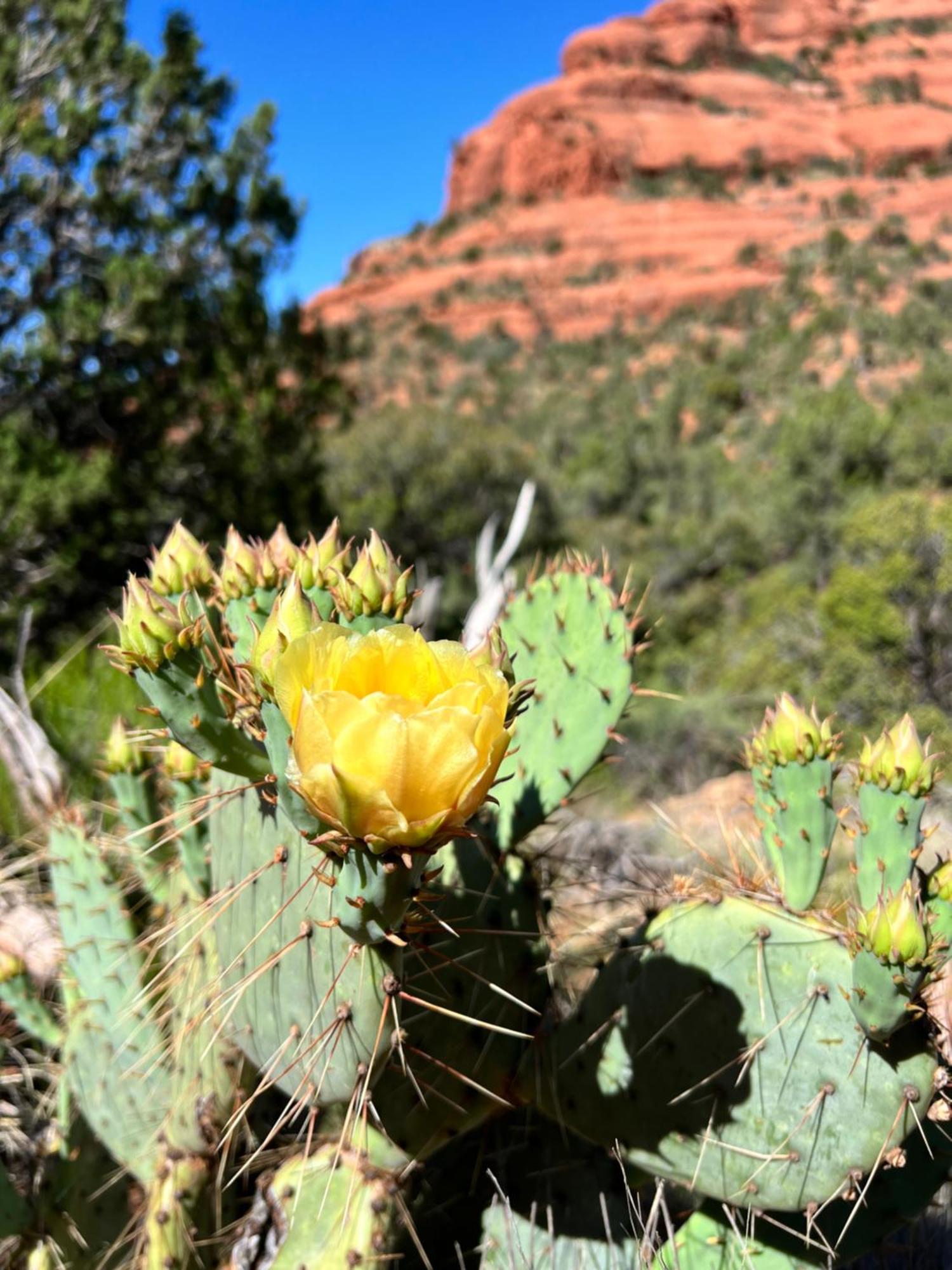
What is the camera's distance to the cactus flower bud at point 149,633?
104 cm

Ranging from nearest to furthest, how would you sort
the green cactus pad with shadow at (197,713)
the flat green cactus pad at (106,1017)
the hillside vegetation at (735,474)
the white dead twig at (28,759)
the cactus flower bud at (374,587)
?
the cactus flower bud at (374,587)
the green cactus pad with shadow at (197,713)
the flat green cactus pad at (106,1017)
the white dead twig at (28,759)
the hillside vegetation at (735,474)

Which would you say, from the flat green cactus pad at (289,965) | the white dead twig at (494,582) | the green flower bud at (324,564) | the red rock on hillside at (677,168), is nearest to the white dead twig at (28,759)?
the white dead twig at (494,582)

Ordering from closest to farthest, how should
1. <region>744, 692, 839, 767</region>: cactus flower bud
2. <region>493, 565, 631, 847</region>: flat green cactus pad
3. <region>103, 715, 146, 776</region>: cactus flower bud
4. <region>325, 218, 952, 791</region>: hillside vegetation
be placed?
<region>744, 692, 839, 767</region>: cactus flower bud, <region>493, 565, 631, 847</region>: flat green cactus pad, <region>103, 715, 146, 776</region>: cactus flower bud, <region>325, 218, 952, 791</region>: hillside vegetation

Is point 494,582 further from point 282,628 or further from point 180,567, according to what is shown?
point 282,628

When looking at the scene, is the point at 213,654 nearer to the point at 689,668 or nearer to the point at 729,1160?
the point at 729,1160

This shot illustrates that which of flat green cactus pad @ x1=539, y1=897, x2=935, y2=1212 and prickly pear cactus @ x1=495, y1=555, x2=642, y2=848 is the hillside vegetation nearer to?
prickly pear cactus @ x1=495, y1=555, x2=642, y2=848

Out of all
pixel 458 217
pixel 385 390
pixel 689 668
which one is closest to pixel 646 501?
pixel 689 668

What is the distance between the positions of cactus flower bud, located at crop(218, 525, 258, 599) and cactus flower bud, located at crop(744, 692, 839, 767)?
2.37ft

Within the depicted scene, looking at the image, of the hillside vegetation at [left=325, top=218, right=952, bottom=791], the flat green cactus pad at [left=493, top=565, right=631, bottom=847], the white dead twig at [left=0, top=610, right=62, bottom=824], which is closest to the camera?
the flat green cactus pad at [left=493, top=565, right=631, bottom=847]

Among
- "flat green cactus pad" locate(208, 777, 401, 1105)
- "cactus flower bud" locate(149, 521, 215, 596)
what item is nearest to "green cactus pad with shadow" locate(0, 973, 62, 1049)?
"flat green cactus pad" locate(208, 777, 401, 1105)

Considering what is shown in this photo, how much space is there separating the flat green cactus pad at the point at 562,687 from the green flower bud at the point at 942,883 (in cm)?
48

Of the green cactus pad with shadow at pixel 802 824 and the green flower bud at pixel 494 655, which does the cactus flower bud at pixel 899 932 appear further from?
the green flower bud at pixel 494 655

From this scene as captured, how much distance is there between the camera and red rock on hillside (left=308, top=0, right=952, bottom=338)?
34406 mm

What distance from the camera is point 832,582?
8094 mm
